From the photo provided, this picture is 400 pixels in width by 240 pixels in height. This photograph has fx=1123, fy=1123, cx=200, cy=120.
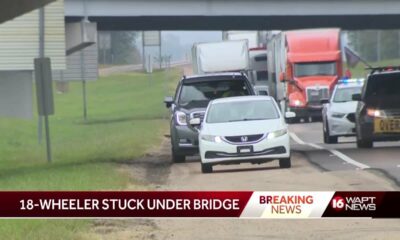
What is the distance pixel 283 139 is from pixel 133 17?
91.9 feet

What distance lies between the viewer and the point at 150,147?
3409 centimetres

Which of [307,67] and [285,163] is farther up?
[307,67]

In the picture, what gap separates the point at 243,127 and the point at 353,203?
44.9 feet

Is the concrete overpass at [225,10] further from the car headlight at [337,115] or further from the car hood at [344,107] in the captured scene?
the car headlight at [337,115]

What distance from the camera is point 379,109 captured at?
26.1 metres

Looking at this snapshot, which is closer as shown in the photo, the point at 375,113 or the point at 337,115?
the point at 375,113

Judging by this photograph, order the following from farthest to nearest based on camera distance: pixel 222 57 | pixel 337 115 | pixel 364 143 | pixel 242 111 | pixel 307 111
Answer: pixel 307 111
pixel 222 57
pixel 337 115
pixel 364 143
pixel 242 111

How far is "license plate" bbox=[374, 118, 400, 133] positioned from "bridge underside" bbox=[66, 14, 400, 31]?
2461cm

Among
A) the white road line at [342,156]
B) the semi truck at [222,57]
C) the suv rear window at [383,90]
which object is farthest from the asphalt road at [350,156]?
the semi truck at [222,57]

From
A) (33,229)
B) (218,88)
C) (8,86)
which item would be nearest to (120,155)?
(218,88)

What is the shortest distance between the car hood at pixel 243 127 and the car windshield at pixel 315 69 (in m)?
23.1

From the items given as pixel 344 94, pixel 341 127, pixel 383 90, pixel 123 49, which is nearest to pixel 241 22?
pixel 344 94

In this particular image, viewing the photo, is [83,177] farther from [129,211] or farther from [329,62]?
[329,62]

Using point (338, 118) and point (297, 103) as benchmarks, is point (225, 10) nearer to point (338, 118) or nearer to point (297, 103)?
point (297, 103)
